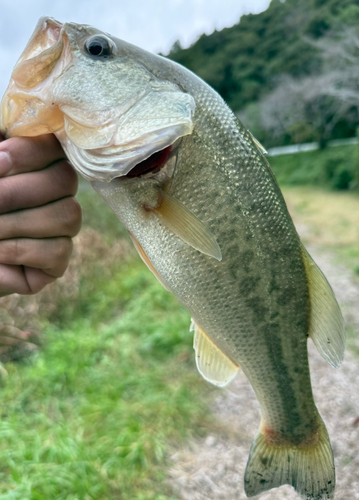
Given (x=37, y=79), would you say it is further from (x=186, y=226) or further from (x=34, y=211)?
(x=186, y=226)

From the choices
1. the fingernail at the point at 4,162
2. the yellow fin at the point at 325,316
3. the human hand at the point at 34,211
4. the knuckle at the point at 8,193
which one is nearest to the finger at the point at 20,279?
the human hand at the point at 34,211

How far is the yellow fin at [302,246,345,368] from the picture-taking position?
1.38m

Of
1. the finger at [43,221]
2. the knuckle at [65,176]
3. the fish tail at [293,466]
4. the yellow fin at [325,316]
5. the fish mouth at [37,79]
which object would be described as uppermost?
the fish mouth at [37,79]

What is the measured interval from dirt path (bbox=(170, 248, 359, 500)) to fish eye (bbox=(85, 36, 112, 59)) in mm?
2857

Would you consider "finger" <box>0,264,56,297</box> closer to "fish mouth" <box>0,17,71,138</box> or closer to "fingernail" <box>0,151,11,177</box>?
"fingernail" <box>0,151,11,177</box>

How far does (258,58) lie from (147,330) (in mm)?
31157

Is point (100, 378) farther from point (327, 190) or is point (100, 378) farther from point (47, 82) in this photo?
point (327, 190)

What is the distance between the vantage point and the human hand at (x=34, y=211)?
125 centimetres

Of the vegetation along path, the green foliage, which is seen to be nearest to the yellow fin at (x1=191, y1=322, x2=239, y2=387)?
the vegetation along path

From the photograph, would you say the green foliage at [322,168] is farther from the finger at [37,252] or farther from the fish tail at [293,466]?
the finger at [37,252]

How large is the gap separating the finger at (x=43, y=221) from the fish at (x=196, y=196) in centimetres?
16

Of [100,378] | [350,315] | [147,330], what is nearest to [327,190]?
[350,315]

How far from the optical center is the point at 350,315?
571 cm

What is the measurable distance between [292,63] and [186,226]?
30.5m
